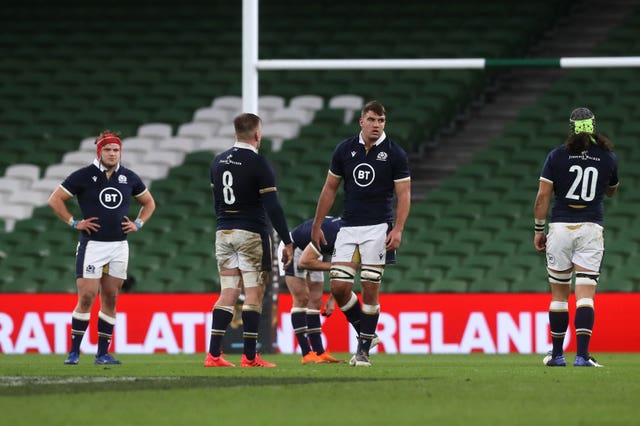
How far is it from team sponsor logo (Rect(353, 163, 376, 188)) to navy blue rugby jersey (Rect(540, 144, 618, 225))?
1.23 m

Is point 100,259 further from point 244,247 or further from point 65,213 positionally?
point 244,247

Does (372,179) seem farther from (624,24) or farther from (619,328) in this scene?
(624,24)

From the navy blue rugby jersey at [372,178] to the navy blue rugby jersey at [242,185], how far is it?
0.57 m

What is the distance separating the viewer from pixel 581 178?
10.1 metres

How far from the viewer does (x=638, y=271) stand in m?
15.6

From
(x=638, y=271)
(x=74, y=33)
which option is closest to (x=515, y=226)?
Answer: (x=638, y=271)

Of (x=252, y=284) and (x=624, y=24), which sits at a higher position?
(x=624, y=24)

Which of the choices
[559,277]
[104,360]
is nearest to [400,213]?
[559,277]

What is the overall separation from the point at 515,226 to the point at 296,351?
3649 mm

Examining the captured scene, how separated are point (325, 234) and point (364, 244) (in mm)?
1417

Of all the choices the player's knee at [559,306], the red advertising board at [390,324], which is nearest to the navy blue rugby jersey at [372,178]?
the player's knee at [559,306]

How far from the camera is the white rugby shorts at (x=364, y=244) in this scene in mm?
10039

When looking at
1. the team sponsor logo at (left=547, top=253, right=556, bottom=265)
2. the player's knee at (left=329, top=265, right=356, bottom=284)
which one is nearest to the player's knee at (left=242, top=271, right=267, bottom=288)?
the player's knee at (left=329, top=265, right=356, bottom=284)

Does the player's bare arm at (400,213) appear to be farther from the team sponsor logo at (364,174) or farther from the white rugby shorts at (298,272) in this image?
the white rugby shorts at (298,272)
